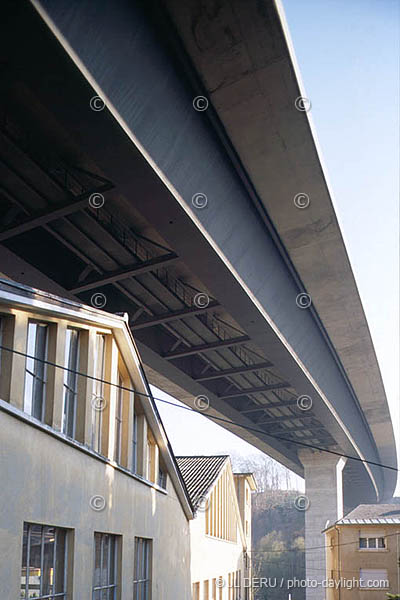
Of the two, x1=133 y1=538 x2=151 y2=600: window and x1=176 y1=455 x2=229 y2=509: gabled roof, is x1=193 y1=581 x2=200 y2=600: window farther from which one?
x1=133 y1=538 x2=151 y2=600: window

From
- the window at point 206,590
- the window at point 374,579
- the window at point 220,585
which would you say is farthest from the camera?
the window at point 374,579

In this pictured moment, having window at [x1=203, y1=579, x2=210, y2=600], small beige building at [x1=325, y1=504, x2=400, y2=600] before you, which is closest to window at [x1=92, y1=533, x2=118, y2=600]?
window at [x1=203, y1=579, x2=210, y2=600]

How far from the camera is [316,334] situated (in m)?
24.8

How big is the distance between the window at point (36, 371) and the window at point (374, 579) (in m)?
→ 27.5

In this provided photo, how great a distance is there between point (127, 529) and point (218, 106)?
978 cm

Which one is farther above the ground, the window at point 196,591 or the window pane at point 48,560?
the window pane at point 48,560

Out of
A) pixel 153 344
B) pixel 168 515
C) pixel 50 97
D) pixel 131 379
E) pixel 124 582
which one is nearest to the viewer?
pixel 50 97

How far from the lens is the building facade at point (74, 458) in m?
10.5

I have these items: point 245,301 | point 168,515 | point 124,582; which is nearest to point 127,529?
point 124,582

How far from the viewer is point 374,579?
113 ft

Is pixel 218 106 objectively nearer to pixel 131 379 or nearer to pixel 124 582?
pixel 131 379

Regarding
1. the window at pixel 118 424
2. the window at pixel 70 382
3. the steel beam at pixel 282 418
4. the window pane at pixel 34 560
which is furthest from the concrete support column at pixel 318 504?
the window pane at pixel 34 560

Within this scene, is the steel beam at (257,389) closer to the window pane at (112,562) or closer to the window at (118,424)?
the window at (118,424)

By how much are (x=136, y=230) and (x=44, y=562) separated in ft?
29.0
